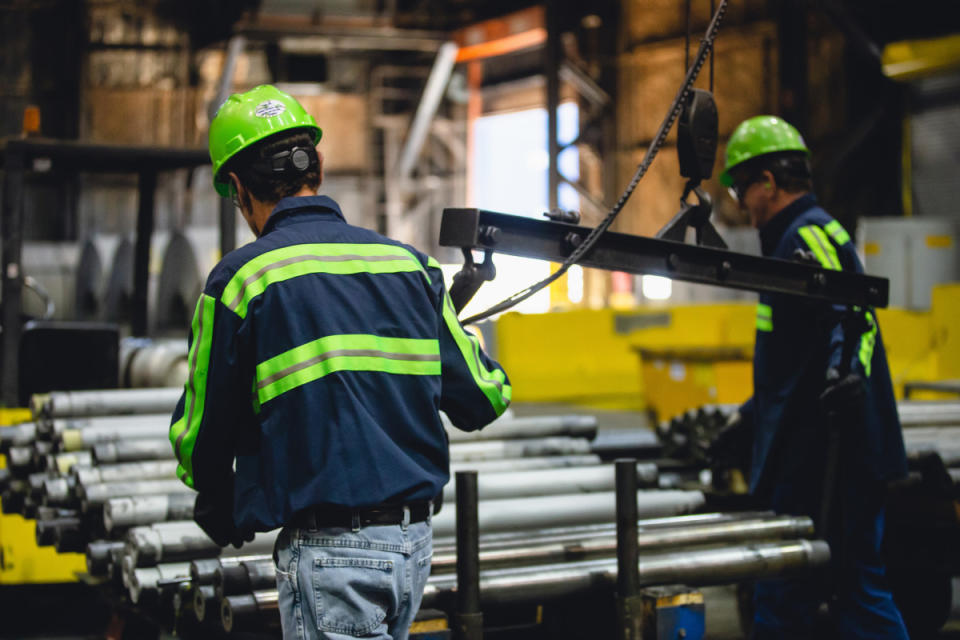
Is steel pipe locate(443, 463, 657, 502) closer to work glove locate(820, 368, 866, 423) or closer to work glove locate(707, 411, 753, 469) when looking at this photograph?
work glove locate(707, 411, 753, 469)

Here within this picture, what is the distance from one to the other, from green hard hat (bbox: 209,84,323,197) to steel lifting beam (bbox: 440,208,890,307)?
483 mm

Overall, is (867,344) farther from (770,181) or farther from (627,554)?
(627,554)

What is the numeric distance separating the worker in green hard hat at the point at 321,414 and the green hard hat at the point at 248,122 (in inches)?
3.0

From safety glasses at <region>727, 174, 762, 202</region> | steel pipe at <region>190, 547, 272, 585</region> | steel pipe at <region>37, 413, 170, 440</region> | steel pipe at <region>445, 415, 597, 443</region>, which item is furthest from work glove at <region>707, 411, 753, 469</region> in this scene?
steel pipe at <region>37, 413, 170, 440</region>

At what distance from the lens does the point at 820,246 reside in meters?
3.90

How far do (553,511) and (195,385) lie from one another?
2.14 meters

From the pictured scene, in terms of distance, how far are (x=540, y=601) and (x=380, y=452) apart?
4.44 ft

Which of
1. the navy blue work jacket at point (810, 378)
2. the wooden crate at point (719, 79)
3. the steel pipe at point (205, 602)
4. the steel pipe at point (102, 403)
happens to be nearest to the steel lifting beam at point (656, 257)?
the navy blue work jacket at point (810, 378)

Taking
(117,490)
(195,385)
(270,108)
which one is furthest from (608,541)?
(270,108)

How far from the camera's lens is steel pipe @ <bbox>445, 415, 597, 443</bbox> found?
195 inches

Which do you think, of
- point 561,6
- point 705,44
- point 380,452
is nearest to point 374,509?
point 380,452

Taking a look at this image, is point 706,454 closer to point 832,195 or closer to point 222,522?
point 222,522

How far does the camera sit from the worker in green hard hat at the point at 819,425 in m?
3.76

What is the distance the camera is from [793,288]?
357 cm
